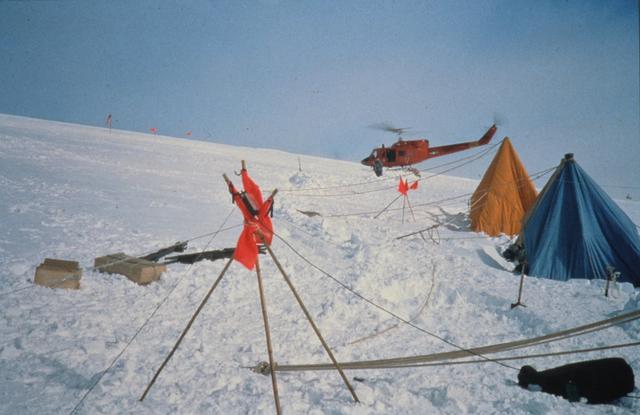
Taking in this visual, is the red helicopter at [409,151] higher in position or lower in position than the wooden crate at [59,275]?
higher

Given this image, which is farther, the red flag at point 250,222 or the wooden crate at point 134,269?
the wooden crate at point 134,269

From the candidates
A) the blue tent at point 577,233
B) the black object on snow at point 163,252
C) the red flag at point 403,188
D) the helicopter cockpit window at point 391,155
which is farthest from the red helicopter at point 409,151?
the black object on snow at point 163,252

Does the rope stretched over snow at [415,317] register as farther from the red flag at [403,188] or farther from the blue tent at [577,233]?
the red flag at [403,188]

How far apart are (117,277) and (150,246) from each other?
1998 mm

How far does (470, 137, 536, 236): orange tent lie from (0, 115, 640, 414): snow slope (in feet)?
3.24

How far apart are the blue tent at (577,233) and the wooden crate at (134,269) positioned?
27.2ft

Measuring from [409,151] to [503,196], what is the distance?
7827mm

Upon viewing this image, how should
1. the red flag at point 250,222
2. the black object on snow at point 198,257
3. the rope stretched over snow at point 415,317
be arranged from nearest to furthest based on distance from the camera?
the red flag at point 250,222
the rope stretched over snow at point 415,317
the black object on snow at point 198,257

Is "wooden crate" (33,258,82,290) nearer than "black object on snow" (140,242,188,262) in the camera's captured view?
Yes

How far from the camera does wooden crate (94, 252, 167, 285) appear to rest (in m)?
5.68

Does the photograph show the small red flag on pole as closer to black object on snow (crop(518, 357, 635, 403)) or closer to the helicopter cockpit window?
black object on snow (crop(518, 357, 635, 403))

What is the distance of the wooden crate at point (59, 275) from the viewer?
491cm

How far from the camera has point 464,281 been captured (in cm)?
788

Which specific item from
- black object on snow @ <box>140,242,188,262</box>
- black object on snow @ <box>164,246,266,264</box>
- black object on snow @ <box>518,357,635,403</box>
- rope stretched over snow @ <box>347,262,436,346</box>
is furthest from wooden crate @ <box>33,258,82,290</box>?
black object on snow @ <box>518,357,635,403</box>
